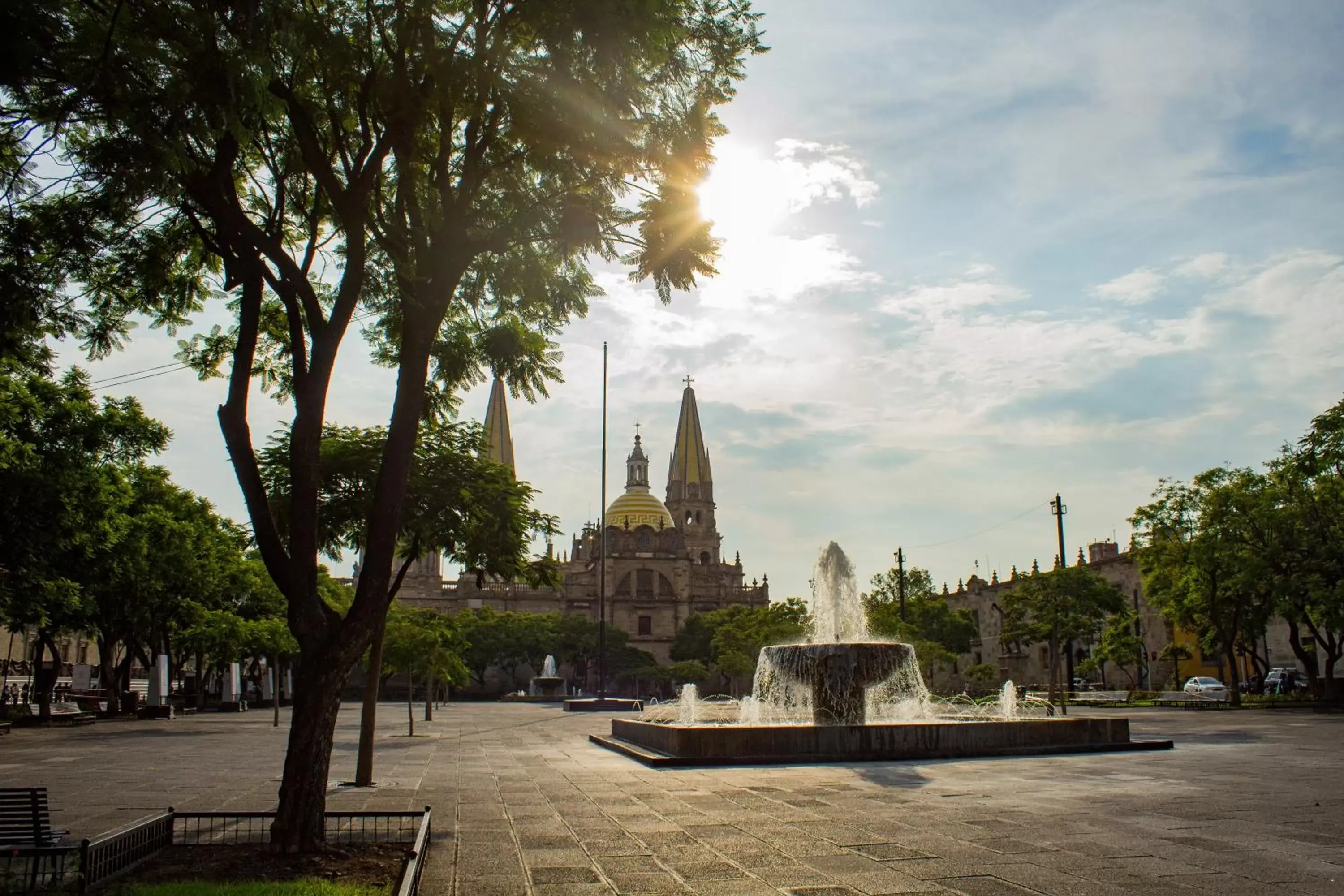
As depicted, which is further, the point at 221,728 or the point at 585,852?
the point at 221,728

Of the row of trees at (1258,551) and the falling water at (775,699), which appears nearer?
the falling water at (775,699)

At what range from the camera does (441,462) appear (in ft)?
38.9

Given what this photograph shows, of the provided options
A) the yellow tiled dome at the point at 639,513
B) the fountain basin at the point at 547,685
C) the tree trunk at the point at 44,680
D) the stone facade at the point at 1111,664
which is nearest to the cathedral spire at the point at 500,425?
the yellow tiled dome at the point at 639,513

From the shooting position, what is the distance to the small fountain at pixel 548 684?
62094mm

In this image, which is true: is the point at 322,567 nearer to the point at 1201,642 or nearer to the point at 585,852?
the point at 1201,642

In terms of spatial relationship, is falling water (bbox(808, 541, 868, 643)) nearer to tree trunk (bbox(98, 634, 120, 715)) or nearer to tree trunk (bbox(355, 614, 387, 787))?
tree trunk (bbox(355, 614, 387, 787))

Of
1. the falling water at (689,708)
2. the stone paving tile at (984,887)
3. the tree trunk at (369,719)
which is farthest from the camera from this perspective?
the falling water at (689,708)

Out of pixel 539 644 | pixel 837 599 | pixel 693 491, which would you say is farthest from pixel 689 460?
pixel 837 599

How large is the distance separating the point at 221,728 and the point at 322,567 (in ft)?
77.2

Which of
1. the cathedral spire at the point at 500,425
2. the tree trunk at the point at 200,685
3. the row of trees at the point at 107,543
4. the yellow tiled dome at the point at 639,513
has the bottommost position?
the tree trunk at the point at 200,685

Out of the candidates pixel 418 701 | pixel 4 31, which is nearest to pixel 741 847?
pixel 4 31

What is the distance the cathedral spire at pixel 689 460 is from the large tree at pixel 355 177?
98747 mm

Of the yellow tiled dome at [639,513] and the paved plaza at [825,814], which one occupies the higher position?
the yellow tiled dome at [639,513]

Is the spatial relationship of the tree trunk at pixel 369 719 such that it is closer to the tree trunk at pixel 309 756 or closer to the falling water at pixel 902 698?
the tree trunk at pixel 309 756
